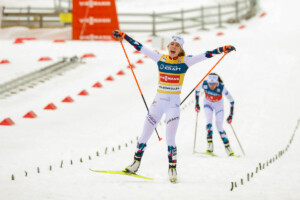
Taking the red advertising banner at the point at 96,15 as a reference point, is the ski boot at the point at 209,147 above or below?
below

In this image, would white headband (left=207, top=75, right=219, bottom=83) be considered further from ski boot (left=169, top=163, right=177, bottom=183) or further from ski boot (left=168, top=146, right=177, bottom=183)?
ski boot (left=169, top=163, right=177, bottom=183)

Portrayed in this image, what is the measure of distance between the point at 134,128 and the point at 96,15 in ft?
34.3

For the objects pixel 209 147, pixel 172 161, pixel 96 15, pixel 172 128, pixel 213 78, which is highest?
pixel 96 15

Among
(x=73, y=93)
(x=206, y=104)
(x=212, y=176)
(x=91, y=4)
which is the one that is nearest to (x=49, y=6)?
(x=91, y=4)

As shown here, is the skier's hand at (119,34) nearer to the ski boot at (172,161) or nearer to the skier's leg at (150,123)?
the skier's leg at (150,123)

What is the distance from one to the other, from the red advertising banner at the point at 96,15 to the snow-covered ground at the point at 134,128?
813 millimetres

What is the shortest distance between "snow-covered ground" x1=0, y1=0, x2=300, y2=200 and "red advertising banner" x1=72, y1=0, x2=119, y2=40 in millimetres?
813

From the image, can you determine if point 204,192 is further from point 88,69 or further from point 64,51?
point 64,51

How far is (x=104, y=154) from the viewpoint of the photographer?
905cm

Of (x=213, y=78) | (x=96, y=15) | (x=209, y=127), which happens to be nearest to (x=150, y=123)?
(x=213, y=78)

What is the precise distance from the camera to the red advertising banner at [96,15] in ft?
67.1

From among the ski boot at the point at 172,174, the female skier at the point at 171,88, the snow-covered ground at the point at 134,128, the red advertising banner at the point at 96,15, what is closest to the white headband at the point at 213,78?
the snow-covered ground at the point at 134,128

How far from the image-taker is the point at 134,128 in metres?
11.3

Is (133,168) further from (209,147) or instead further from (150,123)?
(209,147)
